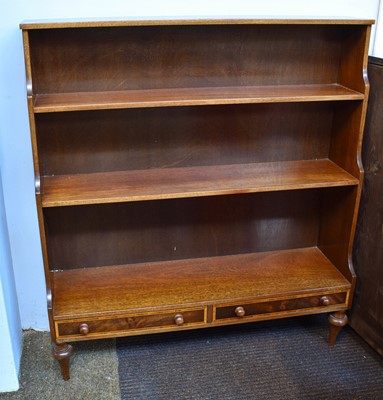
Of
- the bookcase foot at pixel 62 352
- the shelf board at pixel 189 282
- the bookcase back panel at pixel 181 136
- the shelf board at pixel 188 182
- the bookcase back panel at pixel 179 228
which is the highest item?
the bookcase back panel at pixel 181 136

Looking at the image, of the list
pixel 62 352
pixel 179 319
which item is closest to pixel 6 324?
pixel 62 352

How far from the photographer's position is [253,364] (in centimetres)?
183

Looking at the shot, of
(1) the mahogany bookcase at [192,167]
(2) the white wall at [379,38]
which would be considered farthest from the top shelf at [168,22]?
(2) the white wall at [379,38]

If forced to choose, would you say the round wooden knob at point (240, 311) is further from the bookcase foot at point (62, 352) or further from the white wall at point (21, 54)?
the white wall at point (21, 54)

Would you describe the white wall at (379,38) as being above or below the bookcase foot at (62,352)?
above

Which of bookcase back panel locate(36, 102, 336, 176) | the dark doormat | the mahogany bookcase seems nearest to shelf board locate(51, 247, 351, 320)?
the mahogany bookcase

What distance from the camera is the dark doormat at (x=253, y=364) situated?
67.4 inches

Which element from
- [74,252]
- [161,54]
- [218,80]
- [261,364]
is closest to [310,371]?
[261,364]

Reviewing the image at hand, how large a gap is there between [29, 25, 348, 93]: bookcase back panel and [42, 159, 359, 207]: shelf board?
0.99 ft

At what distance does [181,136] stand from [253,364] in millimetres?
886

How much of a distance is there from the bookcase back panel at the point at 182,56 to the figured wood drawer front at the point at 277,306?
78 centimetres

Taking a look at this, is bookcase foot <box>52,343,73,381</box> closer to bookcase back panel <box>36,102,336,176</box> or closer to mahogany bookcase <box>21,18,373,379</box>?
mahogany bookcase <box>21,18,373,379</box>

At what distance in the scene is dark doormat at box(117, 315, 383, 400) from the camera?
1.71 meters

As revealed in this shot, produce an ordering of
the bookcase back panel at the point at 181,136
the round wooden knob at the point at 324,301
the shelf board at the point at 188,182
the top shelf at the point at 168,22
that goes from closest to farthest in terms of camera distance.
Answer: the top shelf at the point at 168,22, the shelf board at the point at 188,182, the bookcase back panel at the point at 181,136, the round wooden knob at the point at 324,301
